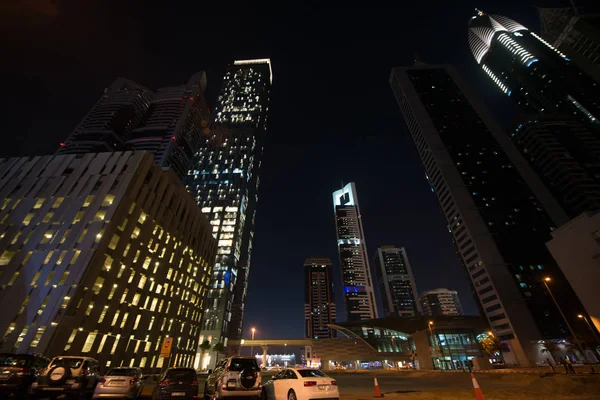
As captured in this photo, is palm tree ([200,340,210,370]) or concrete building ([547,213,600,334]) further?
palm tree ([200,340,210,370])

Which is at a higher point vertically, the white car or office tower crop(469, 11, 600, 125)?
office tower crop(469, 11, 600, 125)

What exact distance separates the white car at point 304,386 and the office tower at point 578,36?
550ft

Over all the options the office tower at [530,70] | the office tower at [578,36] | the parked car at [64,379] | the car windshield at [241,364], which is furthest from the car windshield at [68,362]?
the office tower at [530,70]

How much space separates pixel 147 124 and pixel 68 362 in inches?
6441

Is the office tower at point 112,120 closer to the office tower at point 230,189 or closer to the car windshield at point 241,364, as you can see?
the office tower at point 230,189

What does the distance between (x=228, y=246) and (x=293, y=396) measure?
312 ft

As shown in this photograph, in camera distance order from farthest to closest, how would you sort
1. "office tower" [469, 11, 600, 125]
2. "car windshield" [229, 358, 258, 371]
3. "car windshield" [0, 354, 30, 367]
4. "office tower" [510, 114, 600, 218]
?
"office tower" [469, 11, 600, 125]
"office tower" [510, 114, 600, 218]
"car windshield" [0, 354, 30, 367]
"car windshield" [229, 358, 258, 371]

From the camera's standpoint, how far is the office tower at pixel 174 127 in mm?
136375

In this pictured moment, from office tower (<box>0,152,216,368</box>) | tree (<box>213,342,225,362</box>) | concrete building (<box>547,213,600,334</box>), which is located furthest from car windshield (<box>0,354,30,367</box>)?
tree (<box>213,342,225,362</box>)

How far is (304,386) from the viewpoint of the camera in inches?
382

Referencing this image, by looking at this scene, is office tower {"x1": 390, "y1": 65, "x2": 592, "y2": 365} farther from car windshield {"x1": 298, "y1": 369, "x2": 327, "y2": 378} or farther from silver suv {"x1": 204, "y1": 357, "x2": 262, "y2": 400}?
silver suv {"x1": 204, "y1": 357, "x2": 262, "y2": 400}

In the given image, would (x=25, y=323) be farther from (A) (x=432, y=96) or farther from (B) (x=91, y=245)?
(A) (x=432, y=96)

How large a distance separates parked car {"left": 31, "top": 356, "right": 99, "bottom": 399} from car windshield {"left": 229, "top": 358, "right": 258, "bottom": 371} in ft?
24.4

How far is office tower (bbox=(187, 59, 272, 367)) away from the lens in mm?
94375
